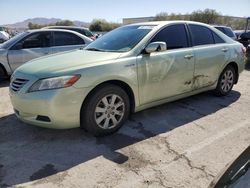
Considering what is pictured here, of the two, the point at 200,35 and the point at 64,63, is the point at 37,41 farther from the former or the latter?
the point at 200,35

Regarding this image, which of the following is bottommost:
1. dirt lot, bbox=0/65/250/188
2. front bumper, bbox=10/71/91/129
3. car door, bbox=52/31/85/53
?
dirt lot, bbox=0/65/250/188

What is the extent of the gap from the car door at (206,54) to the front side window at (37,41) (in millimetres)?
4365

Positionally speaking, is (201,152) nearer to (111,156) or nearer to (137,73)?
(111,156)

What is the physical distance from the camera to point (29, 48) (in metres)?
7.59

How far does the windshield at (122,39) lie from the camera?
430 centimetres

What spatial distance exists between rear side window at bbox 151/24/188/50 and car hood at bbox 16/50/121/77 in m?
0.93

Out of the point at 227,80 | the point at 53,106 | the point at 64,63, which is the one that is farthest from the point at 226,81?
the point at 53,106

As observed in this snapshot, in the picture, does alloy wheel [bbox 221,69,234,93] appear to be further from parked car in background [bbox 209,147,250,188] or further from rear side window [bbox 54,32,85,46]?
rear side window [bbox 54,32,85,46]

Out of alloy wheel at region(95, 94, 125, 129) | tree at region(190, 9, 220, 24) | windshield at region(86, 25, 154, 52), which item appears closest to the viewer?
alloy wheel at region(95, 94, 125, 129)

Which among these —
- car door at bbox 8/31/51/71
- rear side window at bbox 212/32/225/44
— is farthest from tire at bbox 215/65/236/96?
car door at bbox 8/31/51/71

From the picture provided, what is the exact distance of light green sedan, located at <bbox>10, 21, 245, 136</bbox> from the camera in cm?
351

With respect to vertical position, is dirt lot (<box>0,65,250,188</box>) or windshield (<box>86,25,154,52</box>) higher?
windshield (<box>86,25,154,52</box>)

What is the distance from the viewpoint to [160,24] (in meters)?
4.64

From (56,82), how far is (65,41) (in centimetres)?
486
